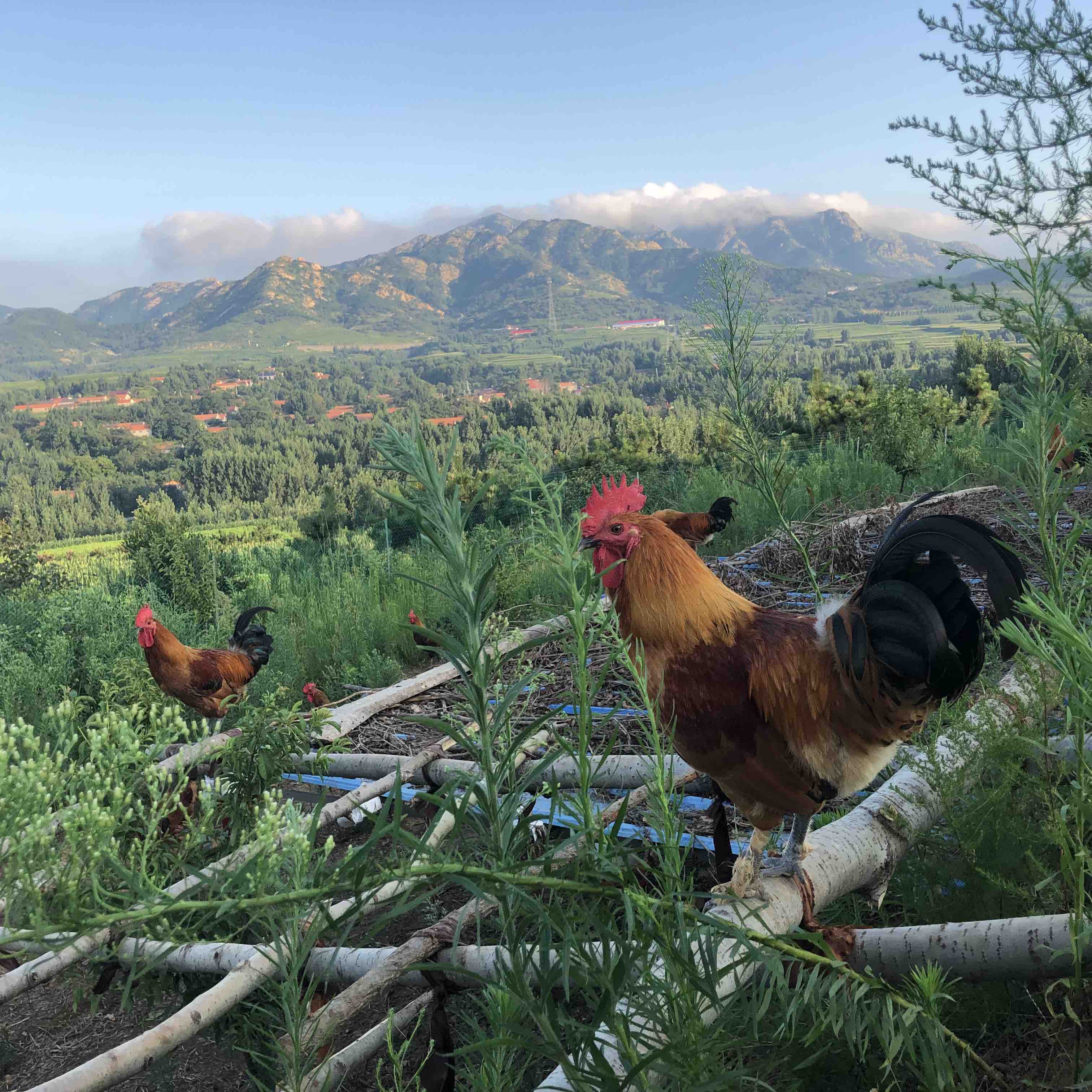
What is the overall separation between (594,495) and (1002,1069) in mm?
2091

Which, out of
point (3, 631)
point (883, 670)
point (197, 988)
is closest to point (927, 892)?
point (883, 670)

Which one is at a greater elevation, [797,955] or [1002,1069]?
[797,955]

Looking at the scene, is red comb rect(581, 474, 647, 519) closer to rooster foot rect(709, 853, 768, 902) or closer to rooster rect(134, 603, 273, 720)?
rooster foot rect(709, 853, 768, 902)

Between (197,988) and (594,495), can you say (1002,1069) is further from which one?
(197,988)

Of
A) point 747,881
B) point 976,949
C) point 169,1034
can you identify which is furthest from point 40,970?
point 976,949

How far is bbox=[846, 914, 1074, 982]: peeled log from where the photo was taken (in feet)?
4.87

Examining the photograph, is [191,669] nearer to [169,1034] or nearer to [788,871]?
[169,1034]

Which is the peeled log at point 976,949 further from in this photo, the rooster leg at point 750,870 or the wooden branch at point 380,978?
the wooden branch at point 380,978

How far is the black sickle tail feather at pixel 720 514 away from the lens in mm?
6570

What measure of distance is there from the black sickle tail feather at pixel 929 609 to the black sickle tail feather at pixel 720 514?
456 centimetres

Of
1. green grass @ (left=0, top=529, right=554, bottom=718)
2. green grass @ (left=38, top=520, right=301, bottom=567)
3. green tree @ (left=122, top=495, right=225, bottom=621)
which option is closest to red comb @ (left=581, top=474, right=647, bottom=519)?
green grass @ (left=0, top=529, right=554, bottom=718)

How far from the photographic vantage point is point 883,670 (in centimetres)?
193

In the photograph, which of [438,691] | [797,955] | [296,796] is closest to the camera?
[797,955]

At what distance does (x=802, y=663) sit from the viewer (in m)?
2.10
